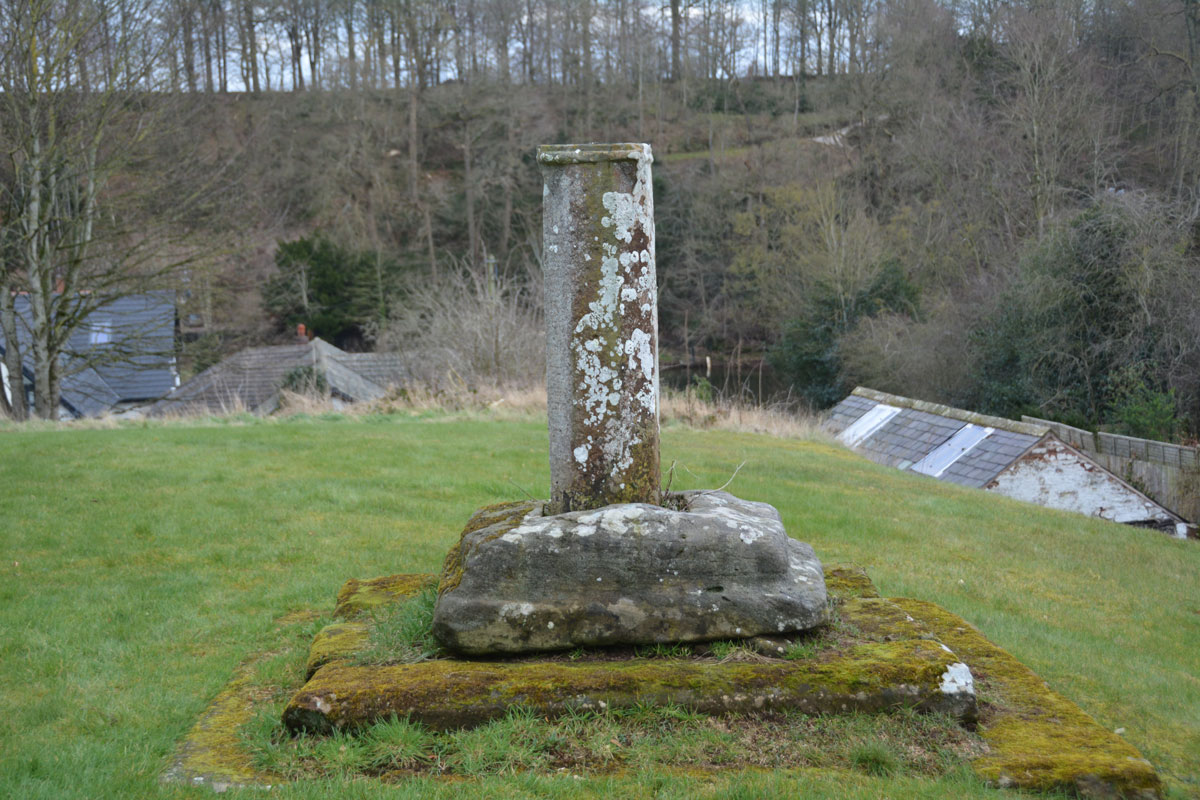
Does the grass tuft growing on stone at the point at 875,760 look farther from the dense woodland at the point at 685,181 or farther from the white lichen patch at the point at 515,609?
the dense woodland at the point at 685,181

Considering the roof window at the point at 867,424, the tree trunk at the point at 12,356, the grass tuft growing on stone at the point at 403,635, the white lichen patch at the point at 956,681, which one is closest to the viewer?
the white lichen patch at the point at 956,681

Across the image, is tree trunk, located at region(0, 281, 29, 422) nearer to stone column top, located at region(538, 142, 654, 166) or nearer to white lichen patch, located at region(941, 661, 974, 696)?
stone column top, located at region(538, 142, 654, 166)

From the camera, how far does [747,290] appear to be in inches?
1825

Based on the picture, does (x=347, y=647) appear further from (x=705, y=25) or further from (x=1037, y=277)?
(x=705, y=25)

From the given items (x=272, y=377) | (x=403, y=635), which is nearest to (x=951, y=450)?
(x=403, y=635)

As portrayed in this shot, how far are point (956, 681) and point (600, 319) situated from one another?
8.12 ft

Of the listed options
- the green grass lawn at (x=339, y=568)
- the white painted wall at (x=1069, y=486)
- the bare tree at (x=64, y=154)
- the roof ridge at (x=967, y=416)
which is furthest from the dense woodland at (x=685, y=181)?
the green grass lawn at (x=339, y=568)

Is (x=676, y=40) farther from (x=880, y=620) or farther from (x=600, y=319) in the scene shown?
(x=880, y=620)

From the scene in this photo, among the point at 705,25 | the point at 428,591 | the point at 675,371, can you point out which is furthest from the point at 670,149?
the point at 428,591

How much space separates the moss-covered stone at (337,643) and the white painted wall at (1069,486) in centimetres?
1315

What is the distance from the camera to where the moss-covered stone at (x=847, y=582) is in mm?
5523

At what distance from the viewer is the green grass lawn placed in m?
4.07

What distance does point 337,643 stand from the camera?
15.7 feet

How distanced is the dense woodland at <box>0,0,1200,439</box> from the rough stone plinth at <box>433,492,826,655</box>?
18352 millimetres
